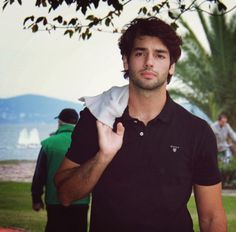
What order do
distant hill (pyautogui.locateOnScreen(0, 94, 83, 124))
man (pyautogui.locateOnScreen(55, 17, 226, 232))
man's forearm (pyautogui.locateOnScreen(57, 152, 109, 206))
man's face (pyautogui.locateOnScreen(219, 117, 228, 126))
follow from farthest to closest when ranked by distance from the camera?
man's face (pyautogui.locateOnScreen(219, 117, 228, 126)), distant hill (pyautogui.locateOnScreen(0, 94, 83, 124)), man (pyautogui.locateOnScreen(55, 17, 226, 232)), man's forearm (pyautogui.locateOnScreen(57, 152, 109, 206))

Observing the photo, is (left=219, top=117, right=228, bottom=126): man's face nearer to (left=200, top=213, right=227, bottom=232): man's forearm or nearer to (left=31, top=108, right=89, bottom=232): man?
(left=31, top=108, right=89, bottom=232): man

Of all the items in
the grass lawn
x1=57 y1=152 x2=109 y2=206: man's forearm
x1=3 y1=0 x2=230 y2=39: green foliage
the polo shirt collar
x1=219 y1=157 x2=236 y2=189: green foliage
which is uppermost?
x1=3 y1=0 x2=230 y2=39: green foliage

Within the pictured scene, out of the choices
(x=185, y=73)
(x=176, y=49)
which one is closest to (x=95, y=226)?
(x=176, y=49)

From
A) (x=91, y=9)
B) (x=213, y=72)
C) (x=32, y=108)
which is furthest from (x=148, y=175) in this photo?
(x=213, y=72)

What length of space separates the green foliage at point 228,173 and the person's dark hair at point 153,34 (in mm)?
3930

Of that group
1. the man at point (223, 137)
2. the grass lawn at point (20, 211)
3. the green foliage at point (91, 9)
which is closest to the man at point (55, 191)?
the green foliage at point (91, 9)

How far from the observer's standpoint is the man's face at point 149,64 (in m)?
1.59

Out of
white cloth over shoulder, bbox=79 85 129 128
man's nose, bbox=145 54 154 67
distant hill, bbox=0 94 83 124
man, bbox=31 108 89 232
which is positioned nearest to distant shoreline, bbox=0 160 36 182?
distant hill, bbox=0 94 83 124

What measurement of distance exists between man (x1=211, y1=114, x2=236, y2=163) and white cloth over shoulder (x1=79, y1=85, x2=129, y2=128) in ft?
13.6

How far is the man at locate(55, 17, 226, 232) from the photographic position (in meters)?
1.54

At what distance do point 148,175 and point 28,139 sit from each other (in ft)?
10.3

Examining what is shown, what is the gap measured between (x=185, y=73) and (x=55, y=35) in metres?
2.14

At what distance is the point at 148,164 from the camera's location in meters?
1.57

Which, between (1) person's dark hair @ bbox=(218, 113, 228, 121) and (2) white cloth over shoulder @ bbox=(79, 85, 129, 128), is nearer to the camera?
(2) white cloth over shoulder @ bbox=(79, 85, 129, 128)
